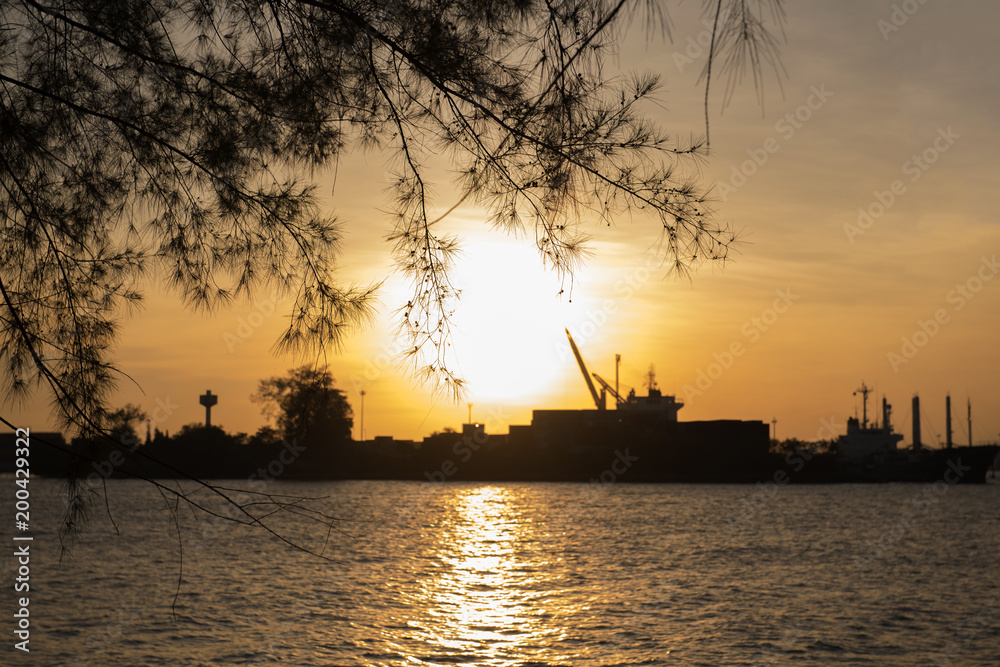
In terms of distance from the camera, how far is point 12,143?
3.05 m

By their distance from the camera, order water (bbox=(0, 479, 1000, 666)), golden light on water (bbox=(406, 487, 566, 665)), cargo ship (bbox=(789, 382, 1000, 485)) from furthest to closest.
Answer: cargo ship (bbox=(789, 382, 1000, 485)) → golden light on water (bbox=(406, 487, 566, 665)) → water (bbox=(0, 479, 1000, 666))

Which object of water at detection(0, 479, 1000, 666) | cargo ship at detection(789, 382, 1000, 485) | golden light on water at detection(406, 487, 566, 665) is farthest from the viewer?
cargo ship at detection(789, 382, 1000, 485)

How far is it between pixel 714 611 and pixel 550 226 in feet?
40.7

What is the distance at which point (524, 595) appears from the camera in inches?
607

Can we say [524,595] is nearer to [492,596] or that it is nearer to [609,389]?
[492,596]

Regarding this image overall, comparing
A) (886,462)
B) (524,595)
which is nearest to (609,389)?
(886,462)

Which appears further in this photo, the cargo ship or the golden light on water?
the cargo ship

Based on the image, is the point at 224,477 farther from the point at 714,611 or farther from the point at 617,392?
the point at 714,611

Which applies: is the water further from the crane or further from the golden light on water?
the crane

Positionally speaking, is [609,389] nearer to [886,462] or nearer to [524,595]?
[886,462]

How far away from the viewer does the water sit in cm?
1098

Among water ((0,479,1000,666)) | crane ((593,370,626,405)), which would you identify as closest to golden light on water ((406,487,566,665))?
water ((0,479,1000,666))

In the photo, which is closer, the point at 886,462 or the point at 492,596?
the point at 492,596

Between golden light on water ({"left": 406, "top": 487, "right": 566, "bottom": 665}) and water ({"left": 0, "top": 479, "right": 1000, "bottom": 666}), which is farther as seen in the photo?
golden light on water ({"left": 406, "top": 487, "right": 566, "bottom": 665})
